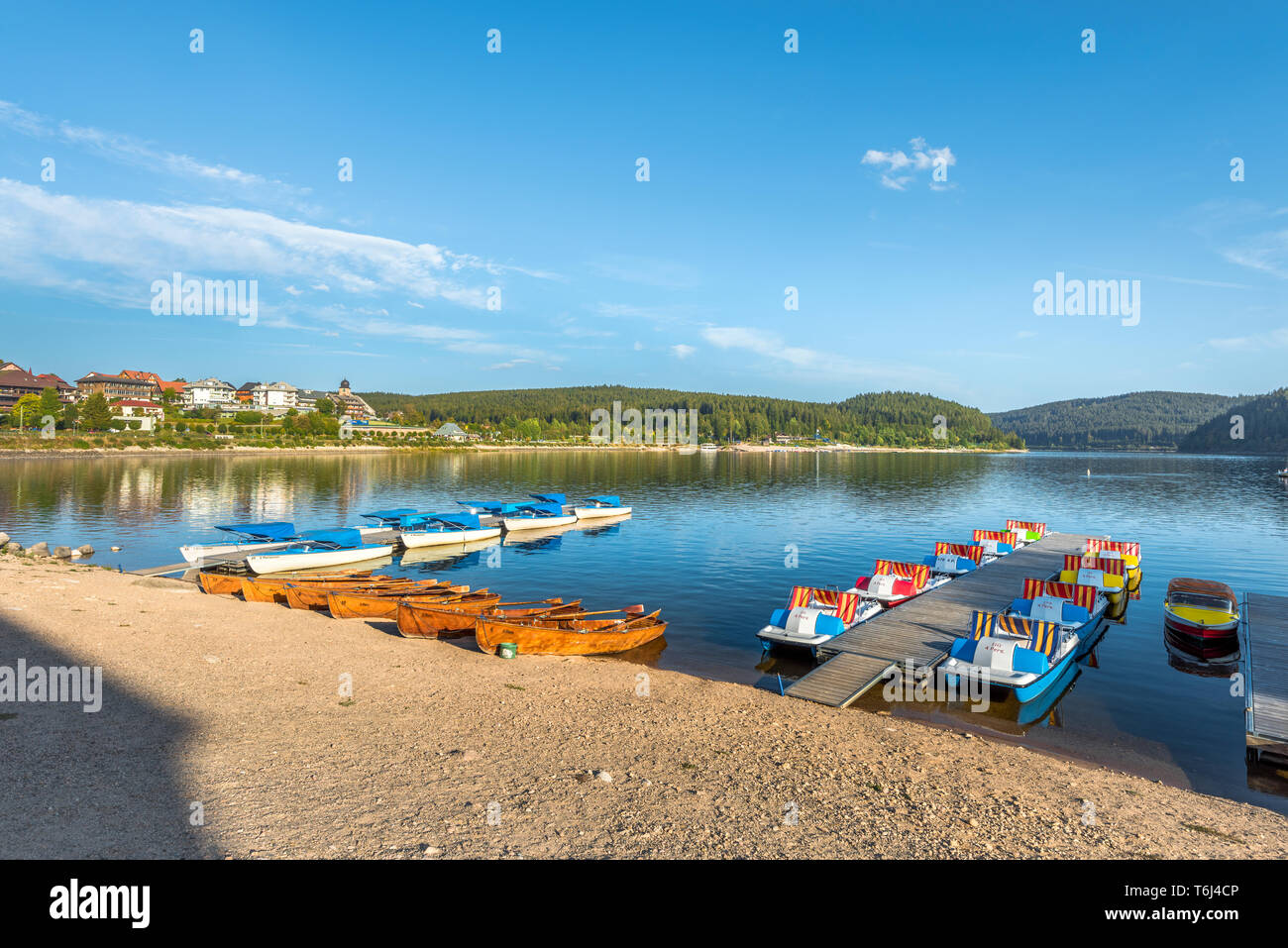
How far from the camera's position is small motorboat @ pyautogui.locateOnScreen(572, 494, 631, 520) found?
6525 centimetres

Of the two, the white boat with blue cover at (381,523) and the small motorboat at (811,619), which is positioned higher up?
the white boat with blue cover at (381,523)

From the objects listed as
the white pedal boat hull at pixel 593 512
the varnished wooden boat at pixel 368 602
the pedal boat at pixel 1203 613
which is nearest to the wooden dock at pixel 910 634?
the pedal boat at pixel 1203 613

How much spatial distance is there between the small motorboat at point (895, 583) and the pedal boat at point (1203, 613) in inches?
384

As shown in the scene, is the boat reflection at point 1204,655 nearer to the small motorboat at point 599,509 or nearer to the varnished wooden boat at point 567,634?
the varnished wooden boat at point 567,634

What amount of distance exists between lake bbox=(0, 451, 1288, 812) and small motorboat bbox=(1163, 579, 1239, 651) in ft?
4.72

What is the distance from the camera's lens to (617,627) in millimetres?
24703

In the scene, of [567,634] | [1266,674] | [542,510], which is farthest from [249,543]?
[1266,674]

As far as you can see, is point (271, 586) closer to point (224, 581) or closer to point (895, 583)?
point (224, 581)

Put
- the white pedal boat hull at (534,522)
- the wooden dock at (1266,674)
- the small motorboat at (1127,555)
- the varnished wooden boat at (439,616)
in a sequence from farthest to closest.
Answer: the white pedal boat hull at (534,522), the small motorboat at (1127,555), the varnished wooden boat at (439,616), the wooden dock at (1266,674)

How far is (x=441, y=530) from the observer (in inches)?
2066

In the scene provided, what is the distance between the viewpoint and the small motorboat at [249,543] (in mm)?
38500
